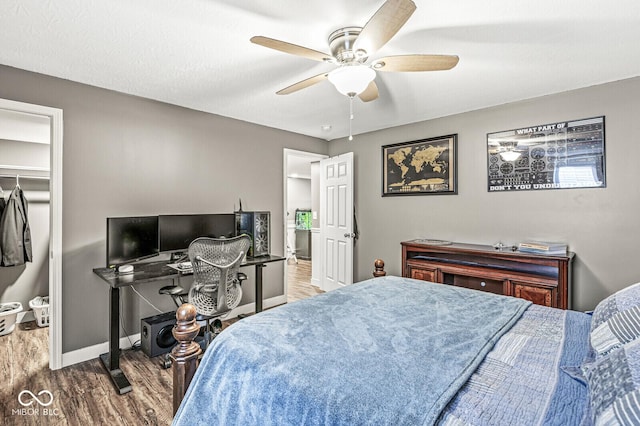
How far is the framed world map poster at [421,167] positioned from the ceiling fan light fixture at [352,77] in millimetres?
2198

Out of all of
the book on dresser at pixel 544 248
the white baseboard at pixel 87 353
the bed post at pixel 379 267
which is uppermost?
the book on dresser at pixel 544 248

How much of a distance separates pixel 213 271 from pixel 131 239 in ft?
2.72

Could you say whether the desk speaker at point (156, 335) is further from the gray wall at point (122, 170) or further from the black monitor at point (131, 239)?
the black monitor at point (131, 239)

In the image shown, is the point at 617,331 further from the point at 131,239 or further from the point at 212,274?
the point at 131,239

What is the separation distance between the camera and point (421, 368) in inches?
43.1

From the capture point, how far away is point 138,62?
234 cm

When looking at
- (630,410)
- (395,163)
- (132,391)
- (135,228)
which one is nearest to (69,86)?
(135,228)

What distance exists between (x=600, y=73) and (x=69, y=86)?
4402 mm

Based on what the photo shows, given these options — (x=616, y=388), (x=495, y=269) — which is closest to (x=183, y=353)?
(x=616, y=388)

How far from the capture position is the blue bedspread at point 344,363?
0.95 meters

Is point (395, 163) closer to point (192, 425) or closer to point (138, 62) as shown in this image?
point (138, 62)

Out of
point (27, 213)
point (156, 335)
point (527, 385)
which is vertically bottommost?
point (156, 335)

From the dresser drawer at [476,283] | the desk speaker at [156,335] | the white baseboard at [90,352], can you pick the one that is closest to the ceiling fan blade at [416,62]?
the dresser drawer at [476,283]

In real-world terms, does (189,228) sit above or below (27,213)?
below
